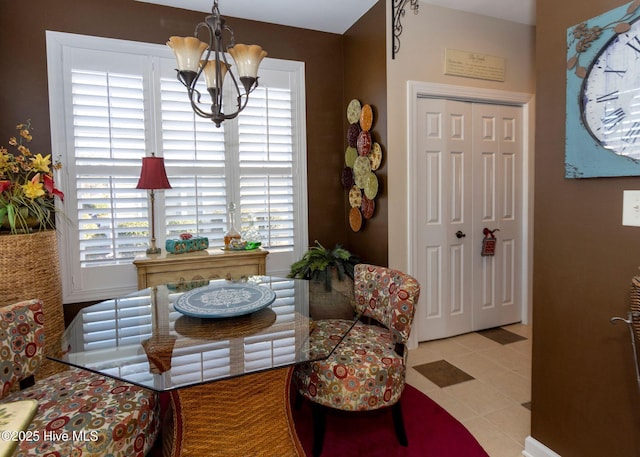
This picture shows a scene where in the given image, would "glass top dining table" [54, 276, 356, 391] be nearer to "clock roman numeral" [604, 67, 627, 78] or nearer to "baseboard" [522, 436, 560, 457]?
"baseboard" [522, 436, 560, 457]

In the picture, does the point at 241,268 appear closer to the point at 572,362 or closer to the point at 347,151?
the point at 347,151

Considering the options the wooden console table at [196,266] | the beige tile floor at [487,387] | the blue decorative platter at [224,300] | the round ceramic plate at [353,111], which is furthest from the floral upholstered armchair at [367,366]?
the round ceramic plate at [353,111]

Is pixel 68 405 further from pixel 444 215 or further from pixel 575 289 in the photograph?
pixel 444 215

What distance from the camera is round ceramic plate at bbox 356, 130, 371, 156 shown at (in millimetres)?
3225

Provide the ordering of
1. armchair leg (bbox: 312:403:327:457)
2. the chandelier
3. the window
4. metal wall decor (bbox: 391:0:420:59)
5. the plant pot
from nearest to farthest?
the chandelier
armchair leg (bbox: 312:403:327:457)
the plant pot
the window
metal wall decor (bbox: 391:0:420:59)

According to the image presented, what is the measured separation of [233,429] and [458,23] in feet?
11.3

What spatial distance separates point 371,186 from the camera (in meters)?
3.22

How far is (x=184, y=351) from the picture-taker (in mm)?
1477

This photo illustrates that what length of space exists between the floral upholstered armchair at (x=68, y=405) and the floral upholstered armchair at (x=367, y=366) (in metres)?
0.74

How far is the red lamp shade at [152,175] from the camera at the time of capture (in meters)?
Answer: 2.79

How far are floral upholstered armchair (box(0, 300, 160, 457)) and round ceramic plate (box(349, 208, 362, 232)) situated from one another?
89.1 inches

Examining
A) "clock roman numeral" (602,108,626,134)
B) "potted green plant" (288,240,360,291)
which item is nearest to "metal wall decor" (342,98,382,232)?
"potted green plant" (288,240,360,291)

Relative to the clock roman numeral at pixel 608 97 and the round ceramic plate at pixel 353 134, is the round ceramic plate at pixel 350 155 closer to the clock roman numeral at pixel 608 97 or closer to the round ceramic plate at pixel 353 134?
the round ceramic plate at pixel 353 134

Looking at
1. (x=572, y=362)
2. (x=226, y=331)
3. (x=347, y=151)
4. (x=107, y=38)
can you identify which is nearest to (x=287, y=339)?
(x=226, y=331)
